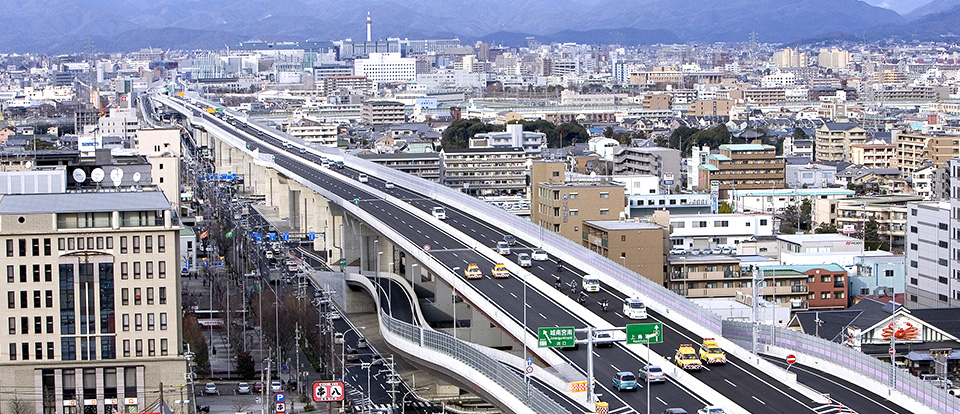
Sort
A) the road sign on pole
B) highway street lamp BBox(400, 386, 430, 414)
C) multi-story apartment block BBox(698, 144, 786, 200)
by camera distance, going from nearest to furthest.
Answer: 1. the road sign on pole
2. highway street lamp BBox(400, 386, 430, 414)
3. multi-story apartment block BBox(698, 144, 786, 200)

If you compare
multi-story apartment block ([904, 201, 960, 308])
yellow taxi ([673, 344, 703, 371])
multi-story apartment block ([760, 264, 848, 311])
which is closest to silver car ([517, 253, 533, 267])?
multi-story apartment block ([760, 264, 848, 311])

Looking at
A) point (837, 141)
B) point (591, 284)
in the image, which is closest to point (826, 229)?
point (591, 284)

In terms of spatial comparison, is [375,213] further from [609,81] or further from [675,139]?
[609,81]

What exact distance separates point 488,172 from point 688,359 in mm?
33287

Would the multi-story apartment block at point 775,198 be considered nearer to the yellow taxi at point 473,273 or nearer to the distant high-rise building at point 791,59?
the yellow taxi at point 473,273

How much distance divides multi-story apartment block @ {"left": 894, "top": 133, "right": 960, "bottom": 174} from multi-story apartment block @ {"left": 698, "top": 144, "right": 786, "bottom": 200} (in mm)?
7042

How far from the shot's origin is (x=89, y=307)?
18109mm

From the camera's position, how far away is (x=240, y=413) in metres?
19.4

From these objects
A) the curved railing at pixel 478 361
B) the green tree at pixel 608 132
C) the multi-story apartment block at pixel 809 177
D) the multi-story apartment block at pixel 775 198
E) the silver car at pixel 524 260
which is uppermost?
the green tree at pixel 608 132

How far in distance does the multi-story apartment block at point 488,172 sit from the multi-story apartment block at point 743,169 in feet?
21.2

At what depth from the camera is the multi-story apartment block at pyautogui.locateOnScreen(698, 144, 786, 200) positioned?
45531 mm

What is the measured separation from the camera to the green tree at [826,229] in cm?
3594

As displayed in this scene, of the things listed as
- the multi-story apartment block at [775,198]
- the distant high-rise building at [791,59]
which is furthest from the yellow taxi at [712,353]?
the distant high-rise building at [791,59]

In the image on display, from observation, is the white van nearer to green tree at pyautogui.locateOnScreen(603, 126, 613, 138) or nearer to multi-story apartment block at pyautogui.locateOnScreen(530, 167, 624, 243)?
multi-story apartment block at pyautogui.locateOnScreen(530, 167, 624, 243)
